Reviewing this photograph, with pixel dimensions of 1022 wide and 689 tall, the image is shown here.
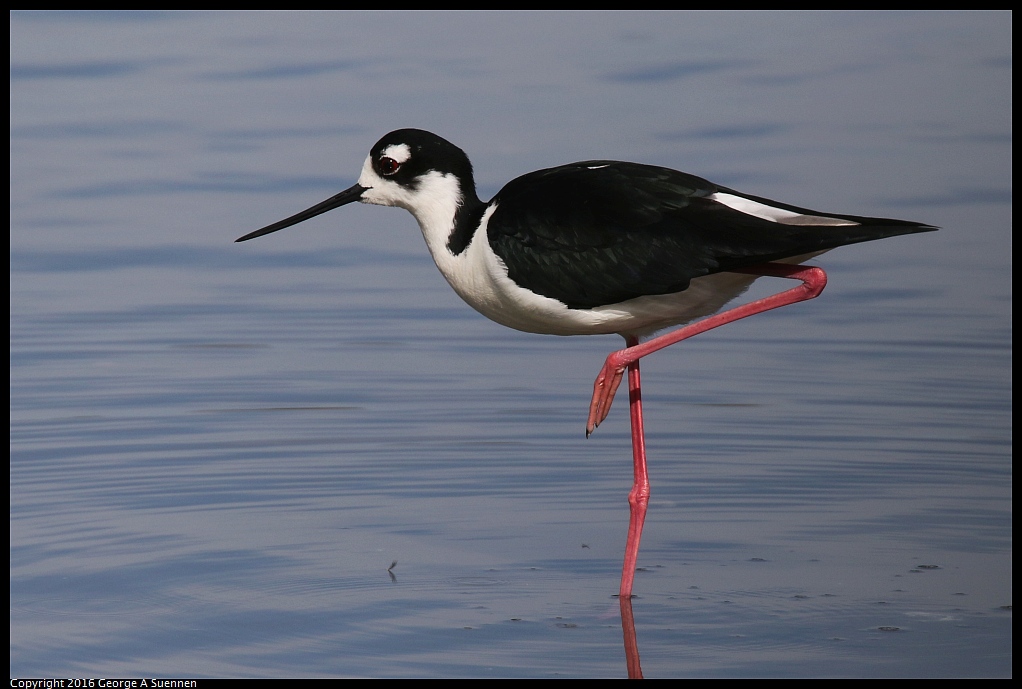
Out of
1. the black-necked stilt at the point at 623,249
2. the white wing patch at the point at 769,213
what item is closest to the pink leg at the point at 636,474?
the black-necked stilt at the point at 623,249

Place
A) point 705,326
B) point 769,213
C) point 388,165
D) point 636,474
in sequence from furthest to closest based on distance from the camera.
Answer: point 636,474 < point 388,165 < point 705,326 < point 769,213

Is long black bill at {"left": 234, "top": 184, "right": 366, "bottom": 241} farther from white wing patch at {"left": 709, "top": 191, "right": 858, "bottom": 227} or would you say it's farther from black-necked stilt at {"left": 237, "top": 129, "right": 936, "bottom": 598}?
white wing patch at {"left": 709, "top": 191, "right": 858, "bottom": 227}

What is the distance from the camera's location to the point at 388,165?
7.98 metres

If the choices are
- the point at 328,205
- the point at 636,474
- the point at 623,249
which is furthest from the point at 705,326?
the point at 328,205

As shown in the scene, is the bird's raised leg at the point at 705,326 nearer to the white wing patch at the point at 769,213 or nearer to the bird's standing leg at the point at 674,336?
the bird's standing leg at the point at 674,336

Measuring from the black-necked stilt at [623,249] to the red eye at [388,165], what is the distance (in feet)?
0.81

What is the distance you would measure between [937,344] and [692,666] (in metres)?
6.82

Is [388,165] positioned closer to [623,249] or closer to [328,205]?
[328,205]

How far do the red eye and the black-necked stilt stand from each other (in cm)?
25

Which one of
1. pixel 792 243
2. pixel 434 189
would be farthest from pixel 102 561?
pixel 792 243

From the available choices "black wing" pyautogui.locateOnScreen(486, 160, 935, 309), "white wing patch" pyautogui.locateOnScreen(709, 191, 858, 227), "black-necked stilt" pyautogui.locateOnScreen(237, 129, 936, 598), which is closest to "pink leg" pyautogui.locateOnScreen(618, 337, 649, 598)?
"black-necked stilt" pyautogui.locateOnScreen(237, 129, 936, 598)

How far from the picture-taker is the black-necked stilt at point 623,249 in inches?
284

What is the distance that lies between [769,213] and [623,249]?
2.04 feet

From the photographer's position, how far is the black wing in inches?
283
